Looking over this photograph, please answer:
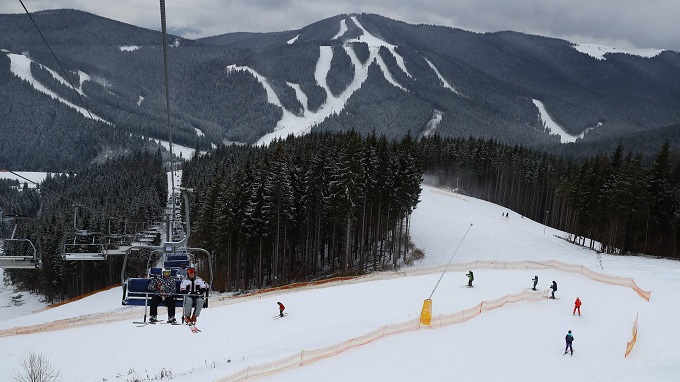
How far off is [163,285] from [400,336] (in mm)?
14312

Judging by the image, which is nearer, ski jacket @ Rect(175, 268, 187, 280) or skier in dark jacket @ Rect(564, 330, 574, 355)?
ski jacket @ Rect(175, 268, 187, 280)

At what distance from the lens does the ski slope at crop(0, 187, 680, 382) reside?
21359 millimetres

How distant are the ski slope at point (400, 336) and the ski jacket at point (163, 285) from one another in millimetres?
7546

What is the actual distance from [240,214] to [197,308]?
31850mm

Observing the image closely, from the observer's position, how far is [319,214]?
51156mm

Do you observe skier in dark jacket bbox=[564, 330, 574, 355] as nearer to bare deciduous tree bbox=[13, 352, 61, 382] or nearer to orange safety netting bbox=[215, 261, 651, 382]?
orange safety netting bbox=[215, 261, 651, 382]

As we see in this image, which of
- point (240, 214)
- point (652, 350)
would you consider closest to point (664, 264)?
point (652, 350)

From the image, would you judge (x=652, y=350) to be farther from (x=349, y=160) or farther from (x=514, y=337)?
(x=349, y=160)

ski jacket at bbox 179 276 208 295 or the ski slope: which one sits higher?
ski jacket at bbox 179 276 208 295

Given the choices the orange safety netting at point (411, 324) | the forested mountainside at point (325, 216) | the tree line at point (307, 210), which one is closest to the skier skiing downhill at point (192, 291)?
the orange safety netting at point (411, 324)

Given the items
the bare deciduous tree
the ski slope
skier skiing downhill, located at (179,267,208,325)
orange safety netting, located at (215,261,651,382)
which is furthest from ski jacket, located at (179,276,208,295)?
the bare deciduous tree

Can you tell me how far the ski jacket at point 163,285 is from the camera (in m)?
15.9

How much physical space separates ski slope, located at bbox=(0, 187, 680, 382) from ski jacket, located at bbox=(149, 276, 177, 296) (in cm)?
755

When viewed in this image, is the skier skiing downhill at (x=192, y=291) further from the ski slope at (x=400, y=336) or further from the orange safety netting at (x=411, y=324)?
the ski slope at (x=400, y=336)
